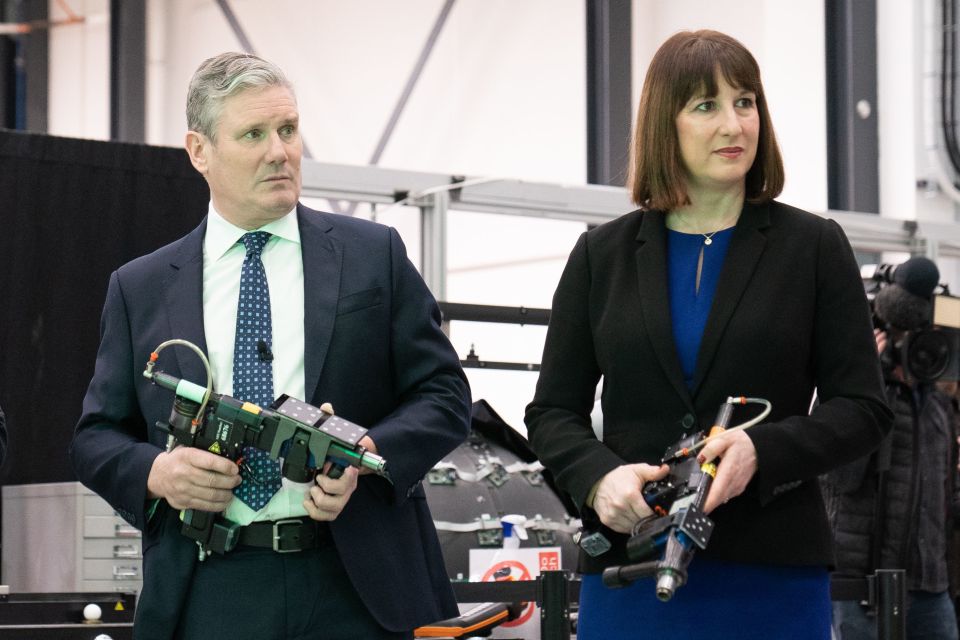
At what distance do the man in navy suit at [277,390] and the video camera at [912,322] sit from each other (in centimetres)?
261

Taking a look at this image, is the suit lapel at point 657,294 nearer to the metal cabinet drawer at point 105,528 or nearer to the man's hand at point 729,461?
the man's hand at point 729,461

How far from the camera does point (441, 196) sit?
5.45m

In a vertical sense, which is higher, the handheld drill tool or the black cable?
the black cable

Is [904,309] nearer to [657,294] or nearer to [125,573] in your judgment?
[125,573]

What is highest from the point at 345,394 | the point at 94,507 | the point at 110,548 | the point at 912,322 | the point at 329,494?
the point at 912,322

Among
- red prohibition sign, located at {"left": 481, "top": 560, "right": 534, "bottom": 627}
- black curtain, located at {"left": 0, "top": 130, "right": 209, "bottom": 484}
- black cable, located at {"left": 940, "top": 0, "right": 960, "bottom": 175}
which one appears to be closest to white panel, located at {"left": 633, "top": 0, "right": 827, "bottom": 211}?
black cable, located at {"left": 940, "top": 0, "right": 960, "bottom": 175}

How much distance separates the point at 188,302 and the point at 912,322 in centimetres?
296

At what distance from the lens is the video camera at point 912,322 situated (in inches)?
179

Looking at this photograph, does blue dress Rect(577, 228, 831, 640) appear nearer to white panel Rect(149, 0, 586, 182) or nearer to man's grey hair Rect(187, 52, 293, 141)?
man's grey hair Rect(187, 52, 293, 141)

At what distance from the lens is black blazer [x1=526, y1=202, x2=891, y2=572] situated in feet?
6.41

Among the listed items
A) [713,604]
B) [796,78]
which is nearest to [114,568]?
[713,604]

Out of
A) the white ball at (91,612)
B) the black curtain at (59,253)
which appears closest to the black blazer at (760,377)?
the white ball at (91,612)

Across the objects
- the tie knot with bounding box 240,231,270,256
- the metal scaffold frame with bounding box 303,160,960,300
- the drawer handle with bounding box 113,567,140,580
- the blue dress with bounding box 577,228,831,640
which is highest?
the metal scaffold frame with bounding box 303,160,960,300

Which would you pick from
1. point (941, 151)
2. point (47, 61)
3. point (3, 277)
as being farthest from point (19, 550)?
point (47, 61)
